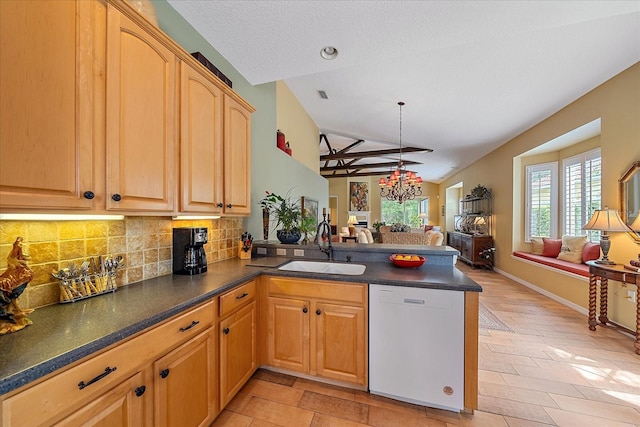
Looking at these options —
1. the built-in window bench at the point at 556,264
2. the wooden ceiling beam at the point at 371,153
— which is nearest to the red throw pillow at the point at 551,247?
the built-in window bench at the point at 556,264

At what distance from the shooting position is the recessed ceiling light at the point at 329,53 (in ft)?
6.84

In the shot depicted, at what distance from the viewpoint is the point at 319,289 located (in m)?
1.81

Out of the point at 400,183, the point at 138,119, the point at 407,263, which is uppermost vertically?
the point at 400,183

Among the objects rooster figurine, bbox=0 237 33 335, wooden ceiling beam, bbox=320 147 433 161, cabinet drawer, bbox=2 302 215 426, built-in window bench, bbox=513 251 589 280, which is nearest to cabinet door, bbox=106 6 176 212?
rooster figurine, bbox=0 237 33 335

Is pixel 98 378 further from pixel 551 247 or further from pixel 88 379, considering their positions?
pixel 551 247

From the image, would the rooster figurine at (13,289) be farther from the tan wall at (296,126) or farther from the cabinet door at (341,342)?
the tan wall at (296,126)

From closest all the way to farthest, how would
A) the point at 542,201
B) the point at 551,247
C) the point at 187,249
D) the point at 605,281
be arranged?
the point at 187,249 → the point at 605,281 → the point at 551,247 → the point at 542,201

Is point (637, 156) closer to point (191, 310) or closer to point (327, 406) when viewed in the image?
point (327, 406)

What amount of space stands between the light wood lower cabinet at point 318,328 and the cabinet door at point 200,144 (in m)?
0.80

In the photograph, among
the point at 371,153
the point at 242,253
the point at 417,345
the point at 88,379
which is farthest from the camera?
the point at 371,153

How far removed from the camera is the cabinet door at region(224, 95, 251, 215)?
6.30 ft

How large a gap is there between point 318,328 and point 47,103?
1.84 m

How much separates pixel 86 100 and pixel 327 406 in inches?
86.1

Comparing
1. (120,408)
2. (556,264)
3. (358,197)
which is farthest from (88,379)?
(358,197)
